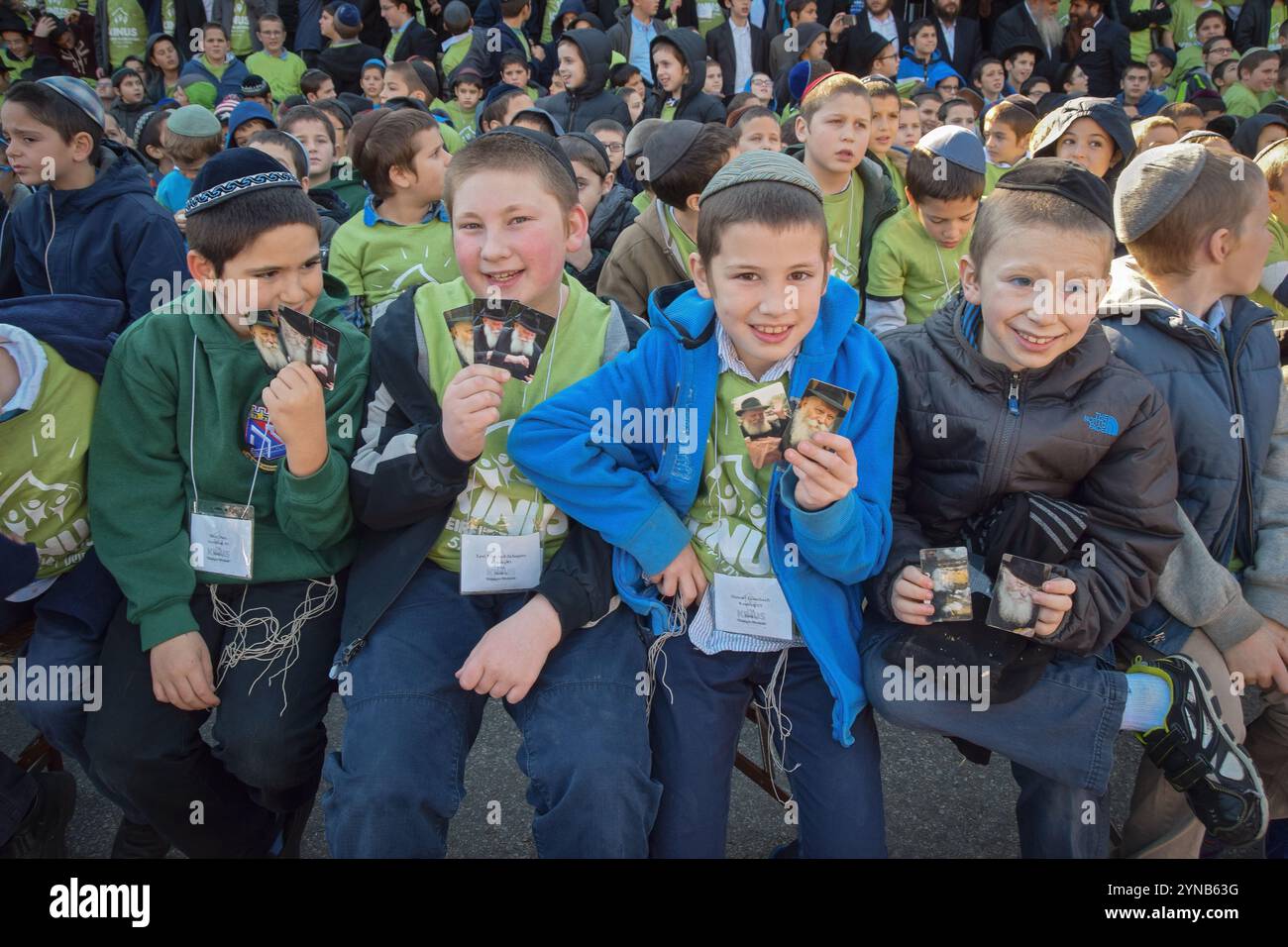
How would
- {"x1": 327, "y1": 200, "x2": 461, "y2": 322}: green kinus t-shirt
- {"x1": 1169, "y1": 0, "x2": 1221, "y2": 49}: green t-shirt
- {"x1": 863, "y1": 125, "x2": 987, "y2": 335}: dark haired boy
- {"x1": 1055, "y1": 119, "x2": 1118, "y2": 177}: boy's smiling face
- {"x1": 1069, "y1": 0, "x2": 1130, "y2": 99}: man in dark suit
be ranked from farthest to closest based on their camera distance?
{"x1": 1169, "y1": 0, "x2": 1221, "y2": 49}: green t-shirt
{"x1": 1069, "y1": 0, "x2": 1130, "y2": 99}: man in dark suit
{"x1": 1055, "y1": 119, "x2": 1118, "y2": 177}: boy's smiling face
{"x1": 327, "y1": 200, "x2": 461, "y2": 322}: green kinus t-shirt
{"x1": 863, "y1": 125, "x2": 987, "y2": 335}: dark haired boy

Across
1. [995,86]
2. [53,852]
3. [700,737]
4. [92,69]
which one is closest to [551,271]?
[700,737]

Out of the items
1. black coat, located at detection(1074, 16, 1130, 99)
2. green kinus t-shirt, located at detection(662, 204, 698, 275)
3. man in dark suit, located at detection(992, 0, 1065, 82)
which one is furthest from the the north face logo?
black coat, located at detection(1074, 16, 1130, 99)

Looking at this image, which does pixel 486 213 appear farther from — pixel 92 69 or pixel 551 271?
pixel 92 69

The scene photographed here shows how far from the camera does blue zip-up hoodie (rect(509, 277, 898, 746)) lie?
2170 millimetres

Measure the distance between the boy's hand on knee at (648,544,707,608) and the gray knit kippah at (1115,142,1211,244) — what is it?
60.4 inches

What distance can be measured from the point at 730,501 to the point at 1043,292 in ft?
2.92

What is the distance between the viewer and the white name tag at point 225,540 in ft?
7.69

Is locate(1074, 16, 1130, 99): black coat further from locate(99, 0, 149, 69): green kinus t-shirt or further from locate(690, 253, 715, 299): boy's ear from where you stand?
locate(99, 0, 149, 69): green kinus t-shirt

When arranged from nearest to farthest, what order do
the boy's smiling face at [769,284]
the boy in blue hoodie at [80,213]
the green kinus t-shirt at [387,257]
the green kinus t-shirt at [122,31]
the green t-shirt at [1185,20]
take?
the boy's smiling face at [769,284] → the boy in blue hoodie at [80,213] → the green kinus t-shirt at [387,257] → the green kinus t-shirt at [122,31] → the green t-shirt at [1185,20]

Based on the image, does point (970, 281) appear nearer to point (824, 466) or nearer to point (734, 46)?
point (824, 466)

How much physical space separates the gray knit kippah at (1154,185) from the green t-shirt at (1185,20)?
11.5m

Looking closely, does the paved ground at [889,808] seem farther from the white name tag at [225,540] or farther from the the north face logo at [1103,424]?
the the north face logo at [1103,424]

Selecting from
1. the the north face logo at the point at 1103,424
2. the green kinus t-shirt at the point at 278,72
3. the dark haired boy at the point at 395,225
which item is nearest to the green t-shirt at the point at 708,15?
the green kinus t-shirt at the point at 278,72

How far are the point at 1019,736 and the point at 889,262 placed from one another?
8.54 ft
